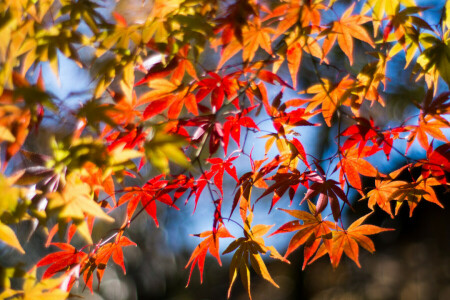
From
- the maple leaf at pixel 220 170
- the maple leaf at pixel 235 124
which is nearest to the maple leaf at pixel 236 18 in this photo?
the maple leaf at pixel 235 124

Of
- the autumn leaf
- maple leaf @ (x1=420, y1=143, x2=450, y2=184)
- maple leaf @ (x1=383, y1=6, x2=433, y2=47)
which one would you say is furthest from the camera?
maple leaf @ (x1=420, y1=143, x2=450, y2=184)

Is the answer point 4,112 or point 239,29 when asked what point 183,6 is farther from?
point 4,112

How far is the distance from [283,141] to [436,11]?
5.77 ft

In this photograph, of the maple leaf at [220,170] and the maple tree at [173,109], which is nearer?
the maple tree at [173,109]

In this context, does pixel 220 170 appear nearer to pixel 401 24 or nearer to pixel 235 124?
pixel 235 124

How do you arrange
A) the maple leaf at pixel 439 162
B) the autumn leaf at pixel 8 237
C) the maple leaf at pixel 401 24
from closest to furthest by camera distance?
the autumn leaf at pixel 8 237 < the maple leaf at pixel 401 24 < the maple leaf at pixel 439 162

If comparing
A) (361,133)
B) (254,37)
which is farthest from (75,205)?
(361,133)

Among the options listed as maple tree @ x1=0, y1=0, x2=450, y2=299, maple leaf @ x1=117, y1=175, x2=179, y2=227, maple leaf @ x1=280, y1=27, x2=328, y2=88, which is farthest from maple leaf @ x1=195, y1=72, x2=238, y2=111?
maple leaf @ x1=117, y1=175, x2=179, y2=227

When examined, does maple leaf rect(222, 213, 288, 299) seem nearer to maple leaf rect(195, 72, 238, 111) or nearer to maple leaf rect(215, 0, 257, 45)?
maple leaf rect(195, 72, 238, 111)

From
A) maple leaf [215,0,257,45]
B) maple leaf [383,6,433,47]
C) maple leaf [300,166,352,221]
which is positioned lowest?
maple leaf [300,166,352,221]

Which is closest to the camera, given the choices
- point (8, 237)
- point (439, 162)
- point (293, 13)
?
point (8, 237)

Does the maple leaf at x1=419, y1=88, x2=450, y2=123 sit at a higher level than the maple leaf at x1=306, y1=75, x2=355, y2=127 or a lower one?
lower

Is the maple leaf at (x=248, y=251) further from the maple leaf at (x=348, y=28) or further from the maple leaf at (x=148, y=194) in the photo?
the maple leaf at (x=348, y=28)

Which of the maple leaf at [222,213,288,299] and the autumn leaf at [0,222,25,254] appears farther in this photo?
the maple leaf at [222,213,288,299]
